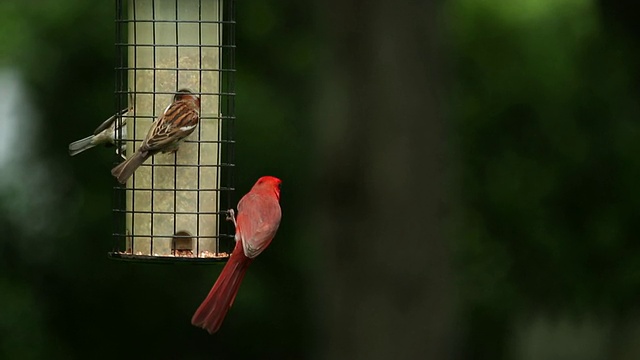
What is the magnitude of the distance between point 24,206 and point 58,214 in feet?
0.83

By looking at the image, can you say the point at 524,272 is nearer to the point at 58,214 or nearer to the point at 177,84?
the point at 58,214

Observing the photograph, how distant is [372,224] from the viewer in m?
6.88

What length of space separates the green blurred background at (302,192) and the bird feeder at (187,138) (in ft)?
11.8

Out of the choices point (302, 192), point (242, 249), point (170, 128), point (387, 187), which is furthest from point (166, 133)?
point (302, 192)

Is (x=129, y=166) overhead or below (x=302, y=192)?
overhead

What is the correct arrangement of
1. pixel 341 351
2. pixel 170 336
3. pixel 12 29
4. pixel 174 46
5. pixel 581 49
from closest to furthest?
pixel 174 46 < pixel 341 351 < pixel 12 29 < pixel 581 49 < pixel 170 336

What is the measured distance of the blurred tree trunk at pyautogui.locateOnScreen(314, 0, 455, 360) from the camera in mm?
6844

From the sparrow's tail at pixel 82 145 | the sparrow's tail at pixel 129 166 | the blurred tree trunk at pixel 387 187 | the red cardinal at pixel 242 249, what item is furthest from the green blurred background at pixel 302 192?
the sparrow's tail at pixel 129 166

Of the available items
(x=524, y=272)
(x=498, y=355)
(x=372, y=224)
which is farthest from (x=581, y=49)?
(x=372, y=224)

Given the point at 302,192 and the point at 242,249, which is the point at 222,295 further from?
the point at 302,192

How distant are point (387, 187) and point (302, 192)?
14.0 feet

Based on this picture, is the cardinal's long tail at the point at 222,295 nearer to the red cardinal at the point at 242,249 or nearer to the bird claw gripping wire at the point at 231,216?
the red cardinal at the point at 242,249

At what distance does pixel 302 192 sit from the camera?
11.1m

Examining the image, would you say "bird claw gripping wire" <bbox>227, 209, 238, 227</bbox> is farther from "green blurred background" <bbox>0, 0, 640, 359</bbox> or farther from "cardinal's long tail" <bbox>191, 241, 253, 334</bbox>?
"green blurred background" <bbox>0, 0, 640, 359</bbox>
